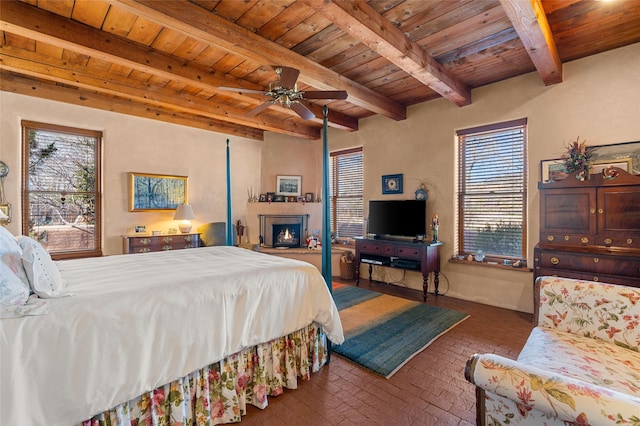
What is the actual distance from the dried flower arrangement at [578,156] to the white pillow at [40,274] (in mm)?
4302

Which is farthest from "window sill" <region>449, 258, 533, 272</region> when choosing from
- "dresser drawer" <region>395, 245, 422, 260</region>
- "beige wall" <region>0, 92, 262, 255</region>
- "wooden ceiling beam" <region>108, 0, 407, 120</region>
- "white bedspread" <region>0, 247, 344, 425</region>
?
"beige wall" <region>0, 92, 262, 255</region>

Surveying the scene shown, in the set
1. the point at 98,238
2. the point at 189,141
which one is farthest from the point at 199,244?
the point at 189,141

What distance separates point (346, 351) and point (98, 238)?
4.01 meters

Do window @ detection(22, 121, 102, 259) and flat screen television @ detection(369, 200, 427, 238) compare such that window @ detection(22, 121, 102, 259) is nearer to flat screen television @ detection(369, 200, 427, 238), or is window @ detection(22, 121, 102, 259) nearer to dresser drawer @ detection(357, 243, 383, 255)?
dresser drawer @ detection(357, 243, 383, 255)

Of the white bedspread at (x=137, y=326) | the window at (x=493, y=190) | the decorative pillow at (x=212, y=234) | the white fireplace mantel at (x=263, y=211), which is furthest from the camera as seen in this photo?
the white fireplace mantel at (x=263, y=211)

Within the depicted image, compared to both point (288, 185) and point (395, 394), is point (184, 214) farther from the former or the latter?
point (395, 394)

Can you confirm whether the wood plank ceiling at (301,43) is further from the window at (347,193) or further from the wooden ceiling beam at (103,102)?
the window at (347,193)

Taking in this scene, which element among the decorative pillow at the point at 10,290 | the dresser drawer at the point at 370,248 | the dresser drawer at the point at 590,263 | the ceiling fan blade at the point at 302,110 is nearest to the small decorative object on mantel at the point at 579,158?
the dresser drawer at the point at 590,263

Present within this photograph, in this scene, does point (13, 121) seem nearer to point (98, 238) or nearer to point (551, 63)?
point (98, 238)

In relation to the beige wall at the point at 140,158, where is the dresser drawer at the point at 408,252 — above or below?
below

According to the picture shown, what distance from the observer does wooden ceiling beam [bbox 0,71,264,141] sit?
3.68m

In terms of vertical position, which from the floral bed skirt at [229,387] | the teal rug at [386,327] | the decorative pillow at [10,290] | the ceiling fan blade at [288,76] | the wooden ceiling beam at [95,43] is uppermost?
the wooden ceiling beam at [95,43]

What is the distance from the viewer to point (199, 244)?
495 centimetres

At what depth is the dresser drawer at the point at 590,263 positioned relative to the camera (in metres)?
2.60
